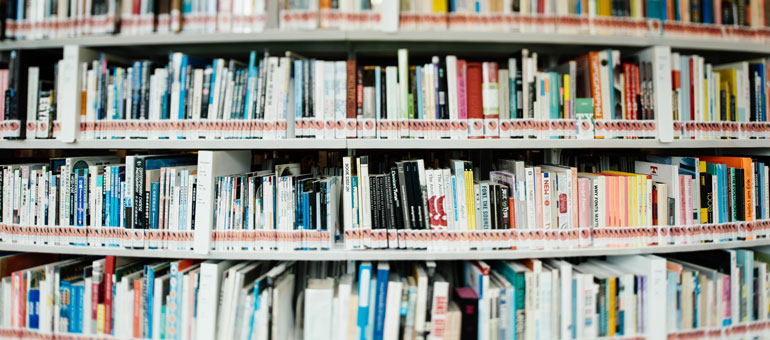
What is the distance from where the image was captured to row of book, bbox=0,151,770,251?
1603mm

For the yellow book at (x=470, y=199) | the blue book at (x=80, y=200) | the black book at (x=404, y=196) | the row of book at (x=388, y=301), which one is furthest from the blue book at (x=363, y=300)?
the blue book at (x=80, y=200)

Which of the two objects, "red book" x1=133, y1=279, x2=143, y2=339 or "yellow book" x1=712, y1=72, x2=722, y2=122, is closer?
"red book" x1=133, y1=279, x2=143, y2=339

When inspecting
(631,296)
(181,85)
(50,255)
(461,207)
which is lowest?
(631,296)

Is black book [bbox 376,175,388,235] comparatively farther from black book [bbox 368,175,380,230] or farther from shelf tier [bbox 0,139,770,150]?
shelf tier [bbox 0,139,770,150]

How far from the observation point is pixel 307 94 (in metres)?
1.62

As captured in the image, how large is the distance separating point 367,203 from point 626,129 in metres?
1.10

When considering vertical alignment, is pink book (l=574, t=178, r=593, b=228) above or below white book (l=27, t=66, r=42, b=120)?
below

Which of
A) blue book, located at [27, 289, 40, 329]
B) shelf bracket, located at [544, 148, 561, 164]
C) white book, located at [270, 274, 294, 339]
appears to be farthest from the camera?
shelf bracket, located at [544, 148, 561, 164]

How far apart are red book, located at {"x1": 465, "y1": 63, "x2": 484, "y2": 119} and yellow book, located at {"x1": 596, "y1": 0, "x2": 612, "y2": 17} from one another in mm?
557

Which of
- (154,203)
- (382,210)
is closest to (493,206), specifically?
(382,210)

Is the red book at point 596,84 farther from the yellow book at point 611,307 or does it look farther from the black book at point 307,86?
the black book at point 307,86

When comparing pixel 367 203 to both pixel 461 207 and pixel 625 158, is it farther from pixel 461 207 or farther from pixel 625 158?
pixel 625 158

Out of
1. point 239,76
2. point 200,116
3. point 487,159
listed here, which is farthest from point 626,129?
point 200,116

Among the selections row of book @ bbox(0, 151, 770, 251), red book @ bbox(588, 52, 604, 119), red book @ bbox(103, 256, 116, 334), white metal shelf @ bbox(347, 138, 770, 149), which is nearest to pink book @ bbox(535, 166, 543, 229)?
row of book @ bbox(0, 151, 770, 251)
